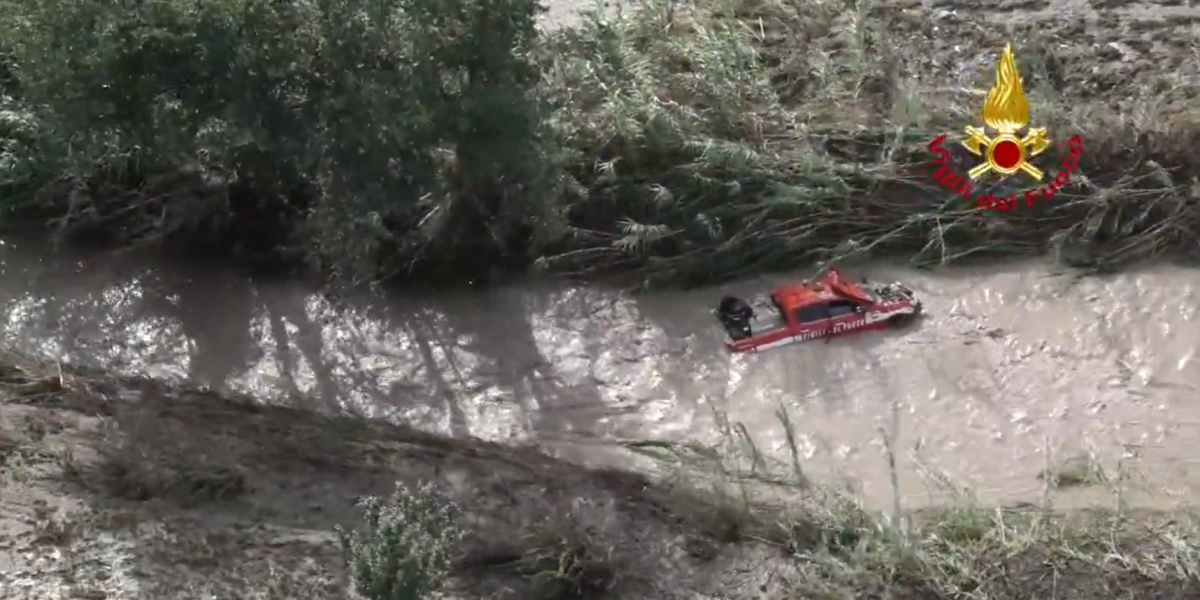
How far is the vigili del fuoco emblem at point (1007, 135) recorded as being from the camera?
23.8 ft

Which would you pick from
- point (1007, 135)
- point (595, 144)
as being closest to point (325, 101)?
point (595, 144)

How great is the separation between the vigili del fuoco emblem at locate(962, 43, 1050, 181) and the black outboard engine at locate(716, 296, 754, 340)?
1468 mm

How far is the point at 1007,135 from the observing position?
7.32 m

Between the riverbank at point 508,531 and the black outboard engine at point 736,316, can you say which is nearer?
the riverbank at point 508,531

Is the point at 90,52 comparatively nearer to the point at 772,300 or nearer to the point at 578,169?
the point at 578,169

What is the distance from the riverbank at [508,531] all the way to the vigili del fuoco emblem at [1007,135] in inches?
86.9

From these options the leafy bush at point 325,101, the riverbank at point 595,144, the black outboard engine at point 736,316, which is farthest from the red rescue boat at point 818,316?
the leafy bush at point 325,101

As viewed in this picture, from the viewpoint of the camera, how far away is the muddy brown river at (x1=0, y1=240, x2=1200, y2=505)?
605 cm

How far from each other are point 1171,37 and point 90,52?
588 cm

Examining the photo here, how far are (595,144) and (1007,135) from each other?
215 cm

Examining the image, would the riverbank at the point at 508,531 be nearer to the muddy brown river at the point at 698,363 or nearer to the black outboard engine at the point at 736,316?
the muddy brown river at the point at 698,363

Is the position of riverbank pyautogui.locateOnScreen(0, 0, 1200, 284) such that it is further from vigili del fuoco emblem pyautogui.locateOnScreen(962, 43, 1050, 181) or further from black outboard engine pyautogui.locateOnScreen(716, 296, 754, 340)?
black outboard engine pyautogui.locateOnScreen(716, 296, 754, 340)

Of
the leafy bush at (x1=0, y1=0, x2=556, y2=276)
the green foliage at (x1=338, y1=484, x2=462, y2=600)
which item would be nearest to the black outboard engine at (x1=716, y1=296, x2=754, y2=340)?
the leafy bush at (x1=0, y1=0, x2=556, y2=276)

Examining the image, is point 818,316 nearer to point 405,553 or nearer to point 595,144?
point 595,144
